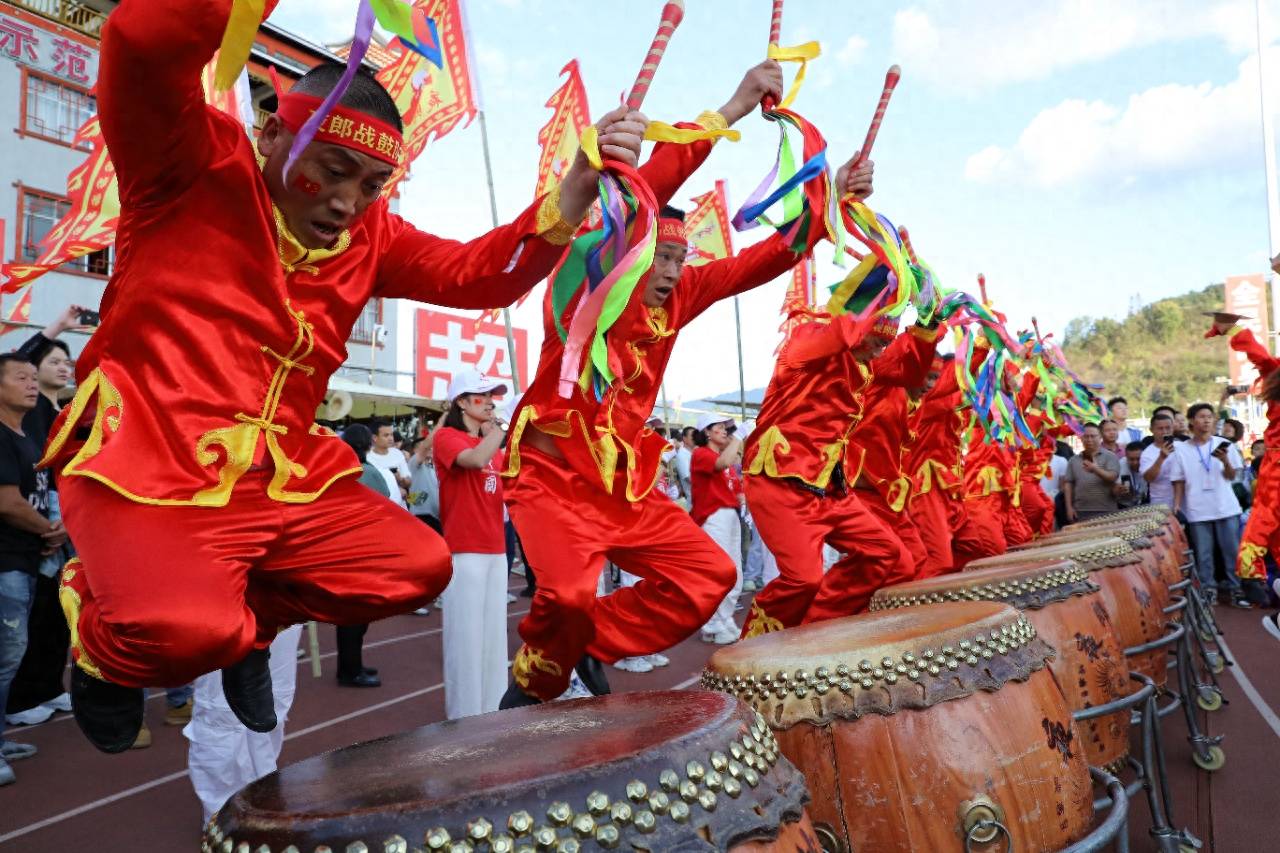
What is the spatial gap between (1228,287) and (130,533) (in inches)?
943

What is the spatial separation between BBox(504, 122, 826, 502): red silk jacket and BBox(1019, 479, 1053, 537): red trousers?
723 cm

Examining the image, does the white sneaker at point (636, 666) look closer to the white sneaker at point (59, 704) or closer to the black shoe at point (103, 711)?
the white sneaker at point (59, 704)

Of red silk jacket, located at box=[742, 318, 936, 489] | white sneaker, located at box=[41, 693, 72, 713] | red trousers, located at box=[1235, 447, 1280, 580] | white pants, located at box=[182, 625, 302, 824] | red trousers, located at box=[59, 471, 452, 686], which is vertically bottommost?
white sneaker, located at box=[41, 693, 72, 713]

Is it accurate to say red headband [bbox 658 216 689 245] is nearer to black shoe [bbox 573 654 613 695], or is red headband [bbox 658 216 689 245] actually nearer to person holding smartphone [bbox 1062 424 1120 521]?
black shoe [bbox 573 654 613 695]

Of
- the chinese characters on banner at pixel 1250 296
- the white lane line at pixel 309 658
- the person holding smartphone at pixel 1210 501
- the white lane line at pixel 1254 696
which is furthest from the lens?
the chinese characters on banner at pixel 1250 296

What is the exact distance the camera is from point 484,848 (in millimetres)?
944

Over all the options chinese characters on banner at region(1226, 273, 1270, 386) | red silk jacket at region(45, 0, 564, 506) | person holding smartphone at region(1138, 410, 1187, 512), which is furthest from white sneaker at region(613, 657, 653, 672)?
chinese characters on banner at region(1226, 273, 1270, 386)

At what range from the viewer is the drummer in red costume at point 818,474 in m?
4.14

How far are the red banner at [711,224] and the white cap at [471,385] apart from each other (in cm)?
563

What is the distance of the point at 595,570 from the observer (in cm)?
296

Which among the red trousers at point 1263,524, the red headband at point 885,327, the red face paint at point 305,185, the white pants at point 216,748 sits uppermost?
the red face paint at point 305,185

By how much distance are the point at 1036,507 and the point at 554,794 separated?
9786 mm

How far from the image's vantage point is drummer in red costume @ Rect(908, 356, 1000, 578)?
5754 millimetres

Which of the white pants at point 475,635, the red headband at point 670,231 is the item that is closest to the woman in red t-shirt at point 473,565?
the white pants at point 475,635
